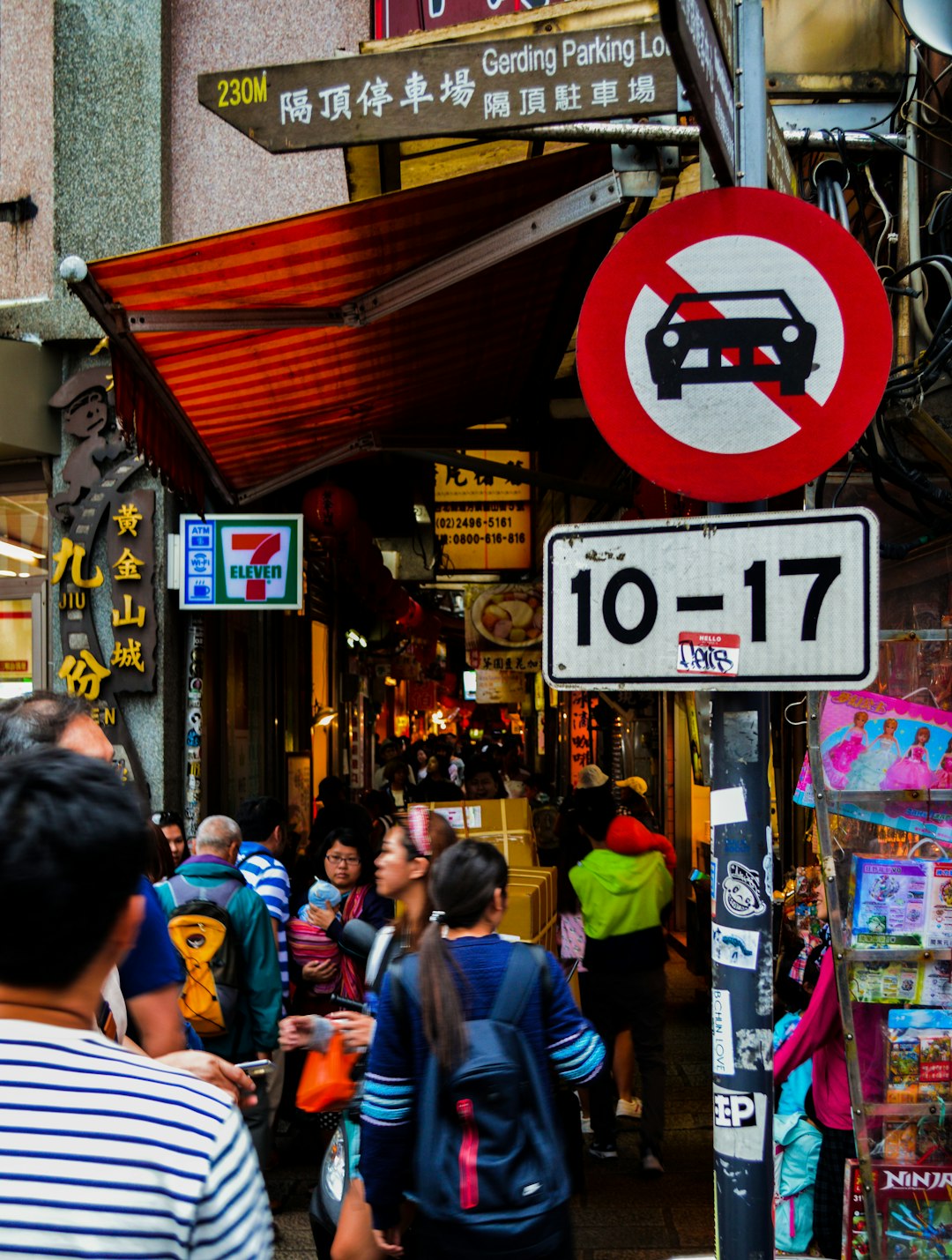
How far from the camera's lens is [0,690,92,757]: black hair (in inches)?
118

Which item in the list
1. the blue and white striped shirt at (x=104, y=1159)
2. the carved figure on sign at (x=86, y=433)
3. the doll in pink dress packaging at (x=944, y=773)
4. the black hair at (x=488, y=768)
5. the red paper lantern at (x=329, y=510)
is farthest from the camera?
the black hair at (x=488, y=768)

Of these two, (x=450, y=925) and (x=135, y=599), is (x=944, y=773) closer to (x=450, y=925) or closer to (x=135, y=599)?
(x=450, y=925)

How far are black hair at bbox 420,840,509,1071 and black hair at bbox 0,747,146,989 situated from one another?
5.03ft

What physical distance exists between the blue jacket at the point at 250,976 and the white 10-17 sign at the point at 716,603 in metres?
3.00

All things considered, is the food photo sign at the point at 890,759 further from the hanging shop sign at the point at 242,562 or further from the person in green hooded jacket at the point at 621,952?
the hanging shop sign at the point at 242,562

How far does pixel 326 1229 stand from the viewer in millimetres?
4039

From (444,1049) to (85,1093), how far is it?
1.57 meters

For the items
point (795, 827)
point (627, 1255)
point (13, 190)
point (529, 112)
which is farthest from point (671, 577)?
point (13, 190)

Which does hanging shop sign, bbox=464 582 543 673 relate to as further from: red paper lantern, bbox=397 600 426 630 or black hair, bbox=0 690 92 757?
black hair, bbox=0 690 92 757

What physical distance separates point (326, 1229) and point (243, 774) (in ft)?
25.5

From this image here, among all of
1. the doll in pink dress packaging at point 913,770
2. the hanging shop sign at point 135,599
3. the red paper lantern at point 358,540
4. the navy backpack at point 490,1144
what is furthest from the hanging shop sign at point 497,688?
the navy backpack at point 490,1144

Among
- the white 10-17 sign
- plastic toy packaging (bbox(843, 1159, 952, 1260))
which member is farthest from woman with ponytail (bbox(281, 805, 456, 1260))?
plastic toy packaging (bbox(843, 1159, 952, 1260))

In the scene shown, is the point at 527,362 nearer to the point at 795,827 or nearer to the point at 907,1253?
the point at 795,827

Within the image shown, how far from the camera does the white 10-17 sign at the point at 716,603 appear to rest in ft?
8.42
